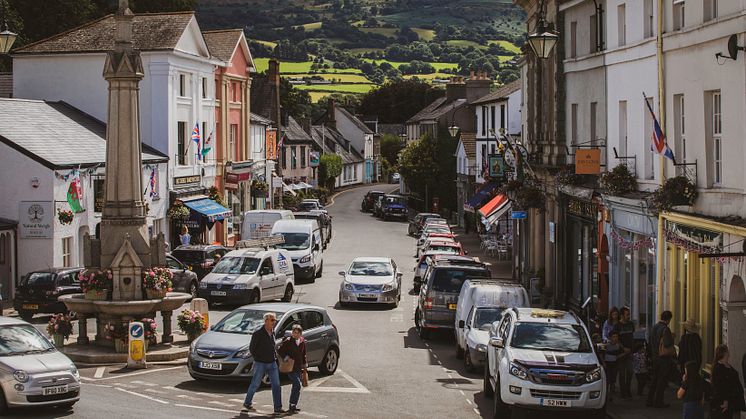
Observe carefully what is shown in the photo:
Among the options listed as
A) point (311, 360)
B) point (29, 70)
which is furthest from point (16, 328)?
point (29, 70)

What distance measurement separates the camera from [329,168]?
366 ft

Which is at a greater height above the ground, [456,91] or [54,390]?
[456,91]

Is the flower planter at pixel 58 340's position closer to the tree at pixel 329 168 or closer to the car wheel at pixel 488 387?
the car wheel at pixel 488 387

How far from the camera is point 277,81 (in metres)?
83.5

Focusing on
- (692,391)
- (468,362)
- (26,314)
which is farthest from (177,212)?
(692,391)

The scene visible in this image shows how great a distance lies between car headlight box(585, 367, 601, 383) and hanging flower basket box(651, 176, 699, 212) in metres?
5.30

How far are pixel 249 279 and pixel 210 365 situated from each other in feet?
44.2

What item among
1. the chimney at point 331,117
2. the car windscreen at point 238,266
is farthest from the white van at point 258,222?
the chimney at point 331,117

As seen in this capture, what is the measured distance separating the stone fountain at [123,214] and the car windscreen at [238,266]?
30.2ft

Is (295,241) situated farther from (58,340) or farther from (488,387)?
(488,387)

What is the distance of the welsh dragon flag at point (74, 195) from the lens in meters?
38.4

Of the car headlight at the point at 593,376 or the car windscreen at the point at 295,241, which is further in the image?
the car windscreen at the point at 295,241

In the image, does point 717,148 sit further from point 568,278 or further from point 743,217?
point 568,278

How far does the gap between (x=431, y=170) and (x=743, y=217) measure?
6337cm
